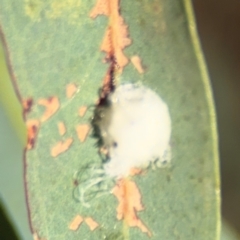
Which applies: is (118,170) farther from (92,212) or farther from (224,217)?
(224,217)

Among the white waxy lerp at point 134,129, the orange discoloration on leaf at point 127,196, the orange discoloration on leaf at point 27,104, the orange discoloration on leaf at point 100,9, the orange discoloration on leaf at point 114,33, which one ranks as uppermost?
the orange discoloration on leaf at point 100,9

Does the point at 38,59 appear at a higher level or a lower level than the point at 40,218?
higher

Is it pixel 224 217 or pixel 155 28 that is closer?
pixel 155 28

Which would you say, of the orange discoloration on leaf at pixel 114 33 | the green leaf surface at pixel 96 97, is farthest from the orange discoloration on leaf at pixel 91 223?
the orange discoloration on leaf at pixel 114 33

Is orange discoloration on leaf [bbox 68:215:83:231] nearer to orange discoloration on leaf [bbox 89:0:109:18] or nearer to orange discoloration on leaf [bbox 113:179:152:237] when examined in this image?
orange discoloration on leaf [bbox 113:179:152:237]

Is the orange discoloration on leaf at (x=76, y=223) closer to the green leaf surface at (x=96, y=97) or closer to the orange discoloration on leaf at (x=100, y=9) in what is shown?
the green leaf surface at (x=96, y=97)

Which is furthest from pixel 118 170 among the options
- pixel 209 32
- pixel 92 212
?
pixel 209 32

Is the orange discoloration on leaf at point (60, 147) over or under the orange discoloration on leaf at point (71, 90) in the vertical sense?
under
